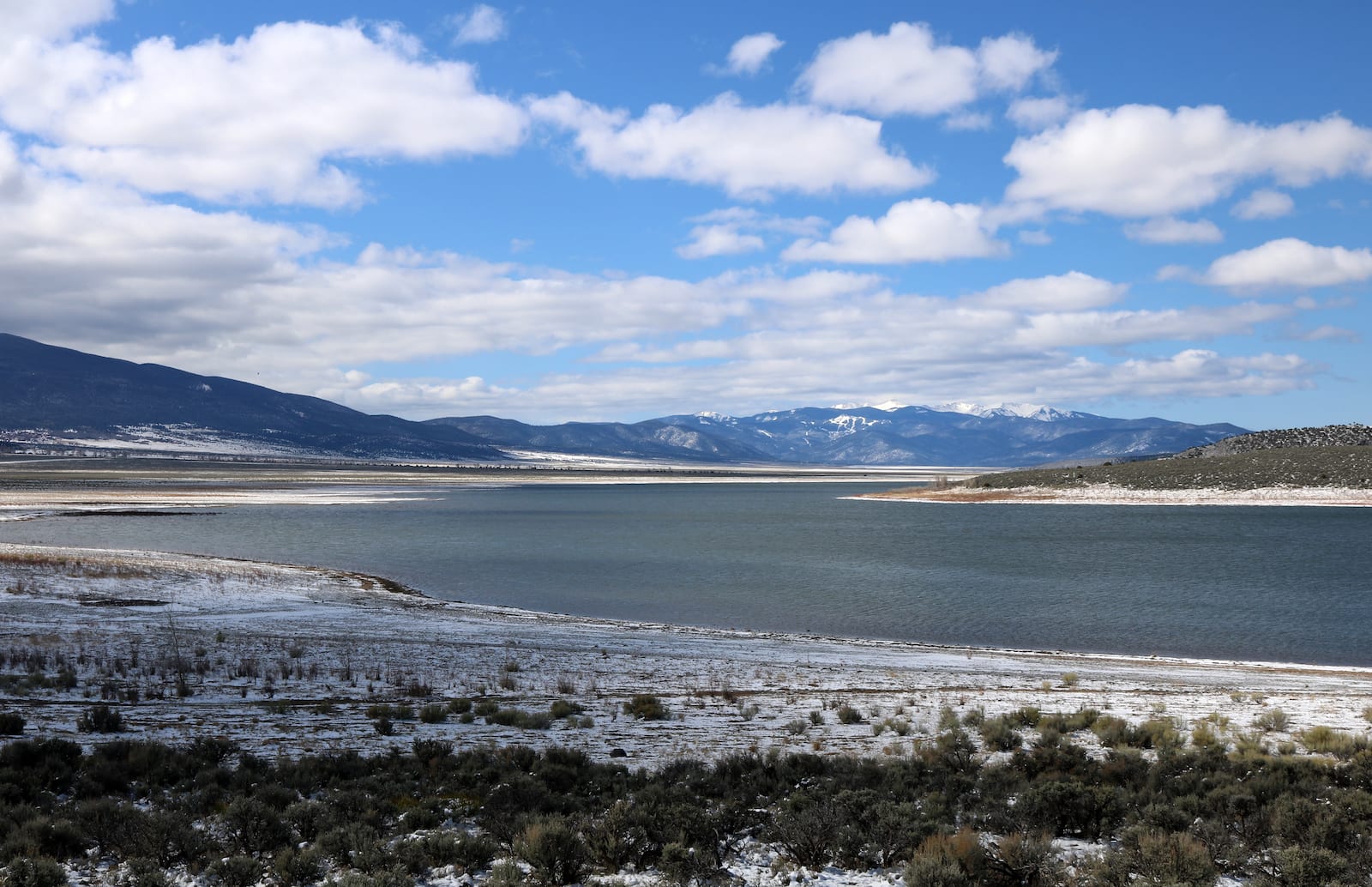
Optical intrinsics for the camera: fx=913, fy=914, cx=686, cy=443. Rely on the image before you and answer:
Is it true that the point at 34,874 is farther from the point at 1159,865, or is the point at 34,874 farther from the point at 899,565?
the point at 899,565

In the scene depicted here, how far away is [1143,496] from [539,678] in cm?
9869

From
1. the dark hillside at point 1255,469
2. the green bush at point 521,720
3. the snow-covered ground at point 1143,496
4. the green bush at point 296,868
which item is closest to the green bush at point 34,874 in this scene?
the green bush at point 296,868

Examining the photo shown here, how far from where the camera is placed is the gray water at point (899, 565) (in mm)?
31672

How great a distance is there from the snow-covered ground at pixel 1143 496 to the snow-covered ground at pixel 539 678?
270ft

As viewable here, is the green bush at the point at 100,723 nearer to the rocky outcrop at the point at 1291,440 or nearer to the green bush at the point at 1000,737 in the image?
the green bush at the point at 1000,737

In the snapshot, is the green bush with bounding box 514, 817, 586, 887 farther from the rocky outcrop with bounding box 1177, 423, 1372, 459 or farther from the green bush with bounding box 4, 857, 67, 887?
the rocky outcrop with bounding box 1177, 423, 1372, 459

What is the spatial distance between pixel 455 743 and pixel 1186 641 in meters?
25.0

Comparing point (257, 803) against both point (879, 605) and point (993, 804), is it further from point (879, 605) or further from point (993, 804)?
point (879, 605)

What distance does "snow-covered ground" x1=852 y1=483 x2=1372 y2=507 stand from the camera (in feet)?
300

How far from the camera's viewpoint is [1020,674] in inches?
851

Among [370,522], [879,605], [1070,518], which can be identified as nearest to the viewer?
[879,605]

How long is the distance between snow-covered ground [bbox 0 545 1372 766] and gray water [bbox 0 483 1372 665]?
533cm

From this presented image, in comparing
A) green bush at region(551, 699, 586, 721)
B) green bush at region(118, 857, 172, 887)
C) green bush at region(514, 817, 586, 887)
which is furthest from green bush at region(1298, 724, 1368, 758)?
green bush at region(118, 857, 172, 887)

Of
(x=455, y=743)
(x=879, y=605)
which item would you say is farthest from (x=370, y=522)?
(x=455, y=743)
